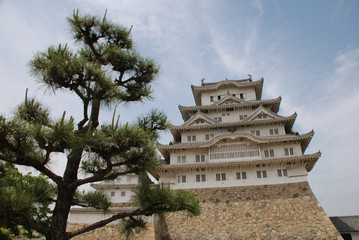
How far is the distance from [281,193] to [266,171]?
2.11 m

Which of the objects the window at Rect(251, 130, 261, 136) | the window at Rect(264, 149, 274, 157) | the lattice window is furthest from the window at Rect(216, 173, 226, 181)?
the window at Rect(251, 130, 261, 136)

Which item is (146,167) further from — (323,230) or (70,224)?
(323,230)

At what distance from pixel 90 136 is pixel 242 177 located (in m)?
18.0

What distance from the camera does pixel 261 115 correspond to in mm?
26359

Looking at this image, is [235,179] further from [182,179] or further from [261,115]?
[261,115]

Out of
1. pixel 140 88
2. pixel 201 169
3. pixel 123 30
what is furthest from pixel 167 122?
pixel 201 169

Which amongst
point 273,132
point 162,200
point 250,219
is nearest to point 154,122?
point 162,200

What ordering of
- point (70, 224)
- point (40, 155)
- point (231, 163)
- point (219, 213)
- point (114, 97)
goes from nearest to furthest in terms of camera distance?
point (40, 155) < point (114, 97) < point (70, 224) < point (219, 213) < point (231, 163)

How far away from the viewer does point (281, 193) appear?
20.8 metres

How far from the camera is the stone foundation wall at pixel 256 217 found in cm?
1859

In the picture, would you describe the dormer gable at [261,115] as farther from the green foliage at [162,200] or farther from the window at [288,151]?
the green foliage at [162,200]

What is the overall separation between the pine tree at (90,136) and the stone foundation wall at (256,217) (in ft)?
40.7

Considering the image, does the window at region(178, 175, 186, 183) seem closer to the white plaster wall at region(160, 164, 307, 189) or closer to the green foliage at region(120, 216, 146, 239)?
the white plaster wall at region(160, 164, 307, 189)

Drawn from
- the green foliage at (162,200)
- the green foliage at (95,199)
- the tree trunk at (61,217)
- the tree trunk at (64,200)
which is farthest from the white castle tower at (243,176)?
the tree trunk at (61,217)
